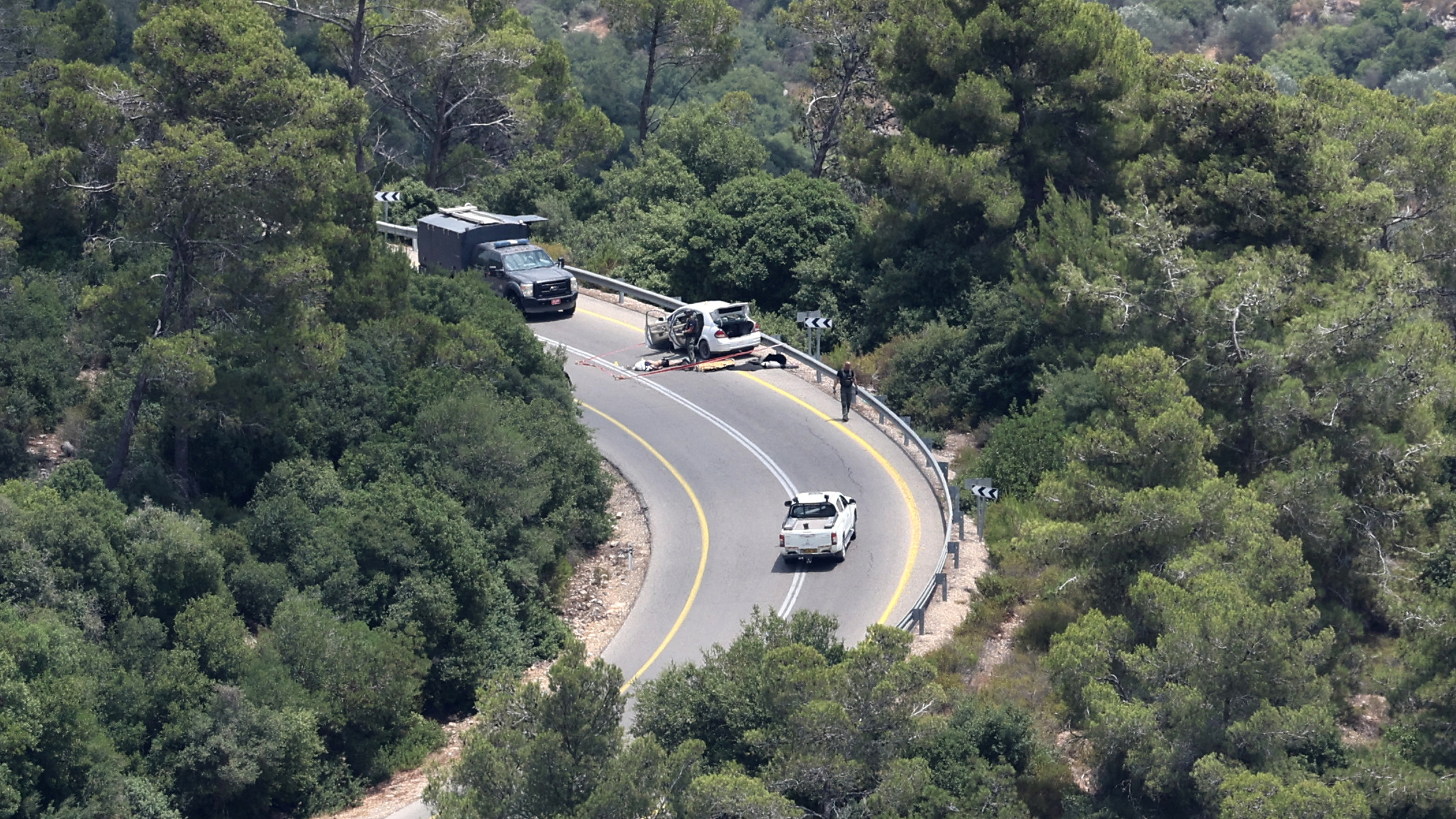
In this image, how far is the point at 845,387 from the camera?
130 ft

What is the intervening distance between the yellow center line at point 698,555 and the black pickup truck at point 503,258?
221 inches

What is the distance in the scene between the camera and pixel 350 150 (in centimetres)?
3434

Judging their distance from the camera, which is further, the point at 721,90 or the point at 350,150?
the point at 721,90

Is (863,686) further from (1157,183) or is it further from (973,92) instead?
(973,92)

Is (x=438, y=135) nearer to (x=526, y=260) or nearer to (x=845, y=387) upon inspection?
(x=526, y=260)

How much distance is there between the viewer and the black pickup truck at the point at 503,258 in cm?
4644

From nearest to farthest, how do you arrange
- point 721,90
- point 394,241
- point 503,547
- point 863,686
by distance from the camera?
1. point 863,686
2. point 503,547
3. point 394,241
4. point 721,90

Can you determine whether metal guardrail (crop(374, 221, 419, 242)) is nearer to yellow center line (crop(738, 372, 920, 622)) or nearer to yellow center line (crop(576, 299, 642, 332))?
yellow center line (crop(576, 299, 642, 332))

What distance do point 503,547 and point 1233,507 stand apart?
48.3 feet

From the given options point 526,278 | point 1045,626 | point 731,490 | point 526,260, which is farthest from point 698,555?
point 526,260

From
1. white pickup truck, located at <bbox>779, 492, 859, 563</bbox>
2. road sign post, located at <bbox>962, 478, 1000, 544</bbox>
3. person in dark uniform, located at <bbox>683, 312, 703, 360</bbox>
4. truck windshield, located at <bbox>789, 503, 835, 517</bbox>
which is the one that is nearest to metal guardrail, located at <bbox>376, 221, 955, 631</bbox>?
road sign post, located at <bbox>962, 478, 1000, 544</bbox>

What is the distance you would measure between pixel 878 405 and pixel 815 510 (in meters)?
7.26

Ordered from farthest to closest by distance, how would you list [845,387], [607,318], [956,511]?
[607,318], [845,387], [956,511]

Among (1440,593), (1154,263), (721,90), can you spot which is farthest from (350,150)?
(721,90)
